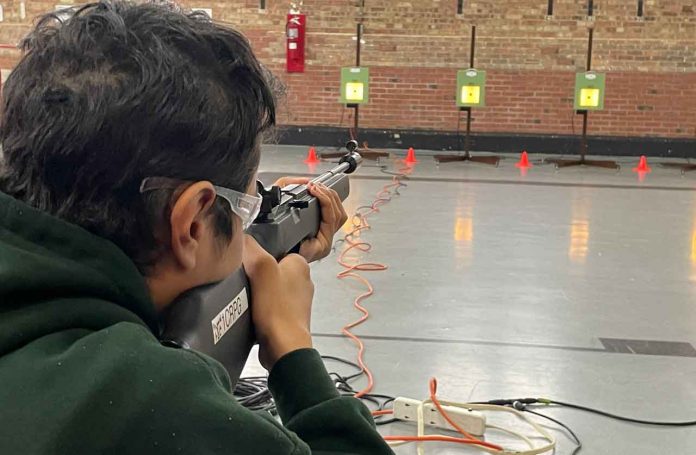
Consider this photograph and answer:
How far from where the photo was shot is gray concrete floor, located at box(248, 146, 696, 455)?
265 cm

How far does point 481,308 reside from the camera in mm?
3627

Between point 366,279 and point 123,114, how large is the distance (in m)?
3.37

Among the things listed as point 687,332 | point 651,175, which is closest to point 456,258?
point 687,332

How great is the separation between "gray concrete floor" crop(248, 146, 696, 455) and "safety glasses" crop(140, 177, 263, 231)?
59.0 inches

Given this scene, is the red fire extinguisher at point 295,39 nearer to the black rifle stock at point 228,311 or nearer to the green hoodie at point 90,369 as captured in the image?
the black rifle stock at point 228,311

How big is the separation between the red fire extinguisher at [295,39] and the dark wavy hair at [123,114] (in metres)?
9.56

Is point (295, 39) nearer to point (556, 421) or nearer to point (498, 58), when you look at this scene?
point (498, 58)

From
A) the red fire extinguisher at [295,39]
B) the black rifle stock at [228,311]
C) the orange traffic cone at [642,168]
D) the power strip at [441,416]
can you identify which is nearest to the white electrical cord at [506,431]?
the power strip at [441,416]

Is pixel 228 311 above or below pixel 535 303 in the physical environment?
above

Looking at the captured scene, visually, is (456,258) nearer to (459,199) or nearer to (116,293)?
(459,199)

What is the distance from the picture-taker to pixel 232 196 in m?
0.88

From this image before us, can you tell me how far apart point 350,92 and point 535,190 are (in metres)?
3.15

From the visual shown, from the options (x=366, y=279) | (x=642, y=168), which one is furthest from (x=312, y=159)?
(x=366, y=279)

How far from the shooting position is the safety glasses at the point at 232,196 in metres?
0.80
